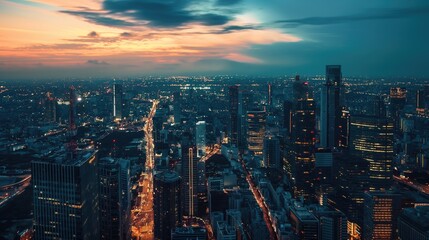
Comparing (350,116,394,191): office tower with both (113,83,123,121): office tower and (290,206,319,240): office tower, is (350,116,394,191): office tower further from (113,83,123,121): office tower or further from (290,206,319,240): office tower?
(113,83,123,121): office tower

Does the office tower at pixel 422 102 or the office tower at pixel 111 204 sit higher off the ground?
the office tower at pixel 422 102

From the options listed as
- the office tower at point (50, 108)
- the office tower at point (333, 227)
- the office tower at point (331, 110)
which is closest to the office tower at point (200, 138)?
the office tower at point (331, 110)

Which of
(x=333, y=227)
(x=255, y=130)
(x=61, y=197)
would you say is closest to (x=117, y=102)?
(x=255, y=130)

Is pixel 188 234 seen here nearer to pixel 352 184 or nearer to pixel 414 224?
pixel 414 224

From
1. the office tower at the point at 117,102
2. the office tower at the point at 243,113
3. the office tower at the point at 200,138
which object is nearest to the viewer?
the office tower at the point at 200,138

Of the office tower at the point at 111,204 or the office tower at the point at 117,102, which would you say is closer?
the office tower at the point at 111,204

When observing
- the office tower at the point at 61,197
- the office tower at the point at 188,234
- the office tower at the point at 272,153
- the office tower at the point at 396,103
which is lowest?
Answer: the office tower at the point at 188,234

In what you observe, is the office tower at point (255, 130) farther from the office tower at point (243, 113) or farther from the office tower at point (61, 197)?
the office tower at point (61, 197)
